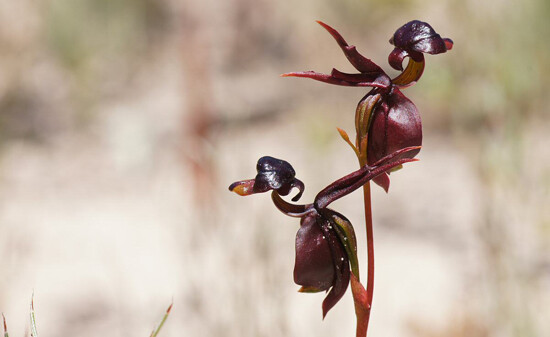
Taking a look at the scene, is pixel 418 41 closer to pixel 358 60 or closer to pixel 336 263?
pixel 358 60

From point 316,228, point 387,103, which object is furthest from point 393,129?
point 316,228

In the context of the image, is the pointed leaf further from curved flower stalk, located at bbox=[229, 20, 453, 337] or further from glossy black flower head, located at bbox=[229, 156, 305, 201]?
glossy black flower head, located at bbox=[229, 156, 305, 201]

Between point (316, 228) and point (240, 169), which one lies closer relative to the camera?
point (316, 228)

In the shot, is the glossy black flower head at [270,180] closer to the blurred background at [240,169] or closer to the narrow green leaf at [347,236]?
the narrow green leaf at [347,236]

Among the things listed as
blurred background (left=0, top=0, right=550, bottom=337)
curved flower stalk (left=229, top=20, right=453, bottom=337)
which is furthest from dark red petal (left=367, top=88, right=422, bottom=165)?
blurred background (left=0, top=0, right=550, bottom=337)

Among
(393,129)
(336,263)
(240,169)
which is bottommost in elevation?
(336,263)

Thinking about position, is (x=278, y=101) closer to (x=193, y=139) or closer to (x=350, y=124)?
(x=350, y=124)

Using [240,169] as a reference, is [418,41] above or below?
below

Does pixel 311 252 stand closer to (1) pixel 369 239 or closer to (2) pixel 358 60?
(1) pixel 369 239
